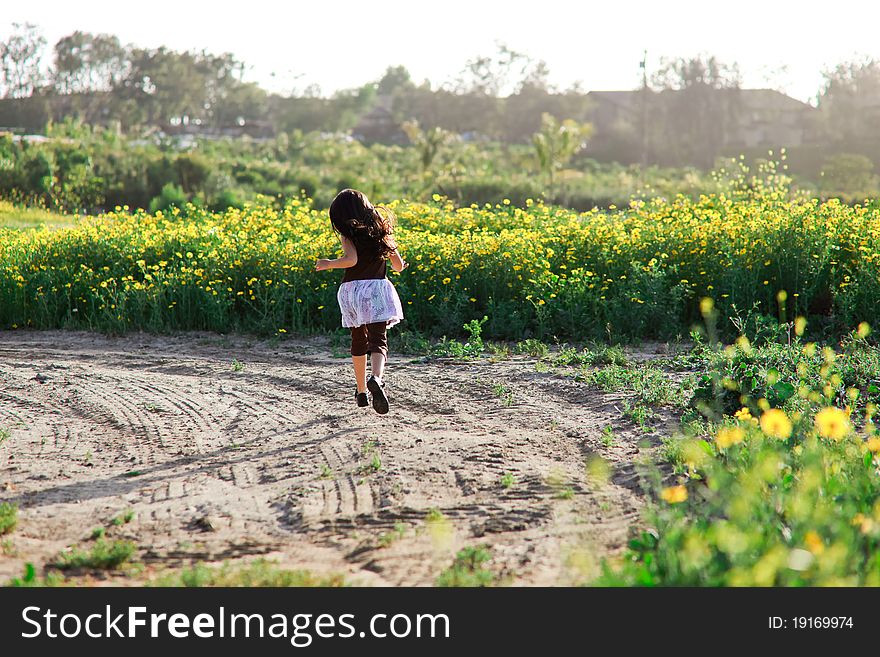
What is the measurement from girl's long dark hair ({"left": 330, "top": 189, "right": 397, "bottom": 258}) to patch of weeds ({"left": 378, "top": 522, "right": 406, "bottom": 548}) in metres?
2.23

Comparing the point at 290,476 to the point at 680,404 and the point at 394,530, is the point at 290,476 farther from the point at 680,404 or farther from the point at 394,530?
the point at 680,404

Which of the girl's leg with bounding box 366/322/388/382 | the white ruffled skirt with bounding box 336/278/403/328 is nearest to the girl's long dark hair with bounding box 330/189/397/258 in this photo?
the white ruffled skirt with bounding box 336/278/403/328

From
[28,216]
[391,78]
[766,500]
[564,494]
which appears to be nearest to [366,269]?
[564,494]

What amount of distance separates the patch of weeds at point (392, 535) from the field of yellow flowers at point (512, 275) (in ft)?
14.8

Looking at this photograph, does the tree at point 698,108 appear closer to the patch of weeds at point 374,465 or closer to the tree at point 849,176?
the tree at point 849,176

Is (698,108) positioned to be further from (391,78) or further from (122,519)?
(391,78)

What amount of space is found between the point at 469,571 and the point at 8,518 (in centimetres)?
205

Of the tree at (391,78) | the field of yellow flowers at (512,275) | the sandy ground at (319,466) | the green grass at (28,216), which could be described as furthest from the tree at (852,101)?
the tree at (391,78)

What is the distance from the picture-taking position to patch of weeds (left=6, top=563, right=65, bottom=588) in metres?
3.24

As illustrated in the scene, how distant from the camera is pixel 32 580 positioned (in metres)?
3.29

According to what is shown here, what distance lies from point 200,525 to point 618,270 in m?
6.07

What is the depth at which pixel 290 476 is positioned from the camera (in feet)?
15.6

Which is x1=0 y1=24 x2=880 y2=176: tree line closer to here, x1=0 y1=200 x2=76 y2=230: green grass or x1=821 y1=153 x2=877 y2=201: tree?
x1=821 y1=153 x2=877 y2=201: tree

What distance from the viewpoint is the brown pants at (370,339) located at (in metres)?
5.86
